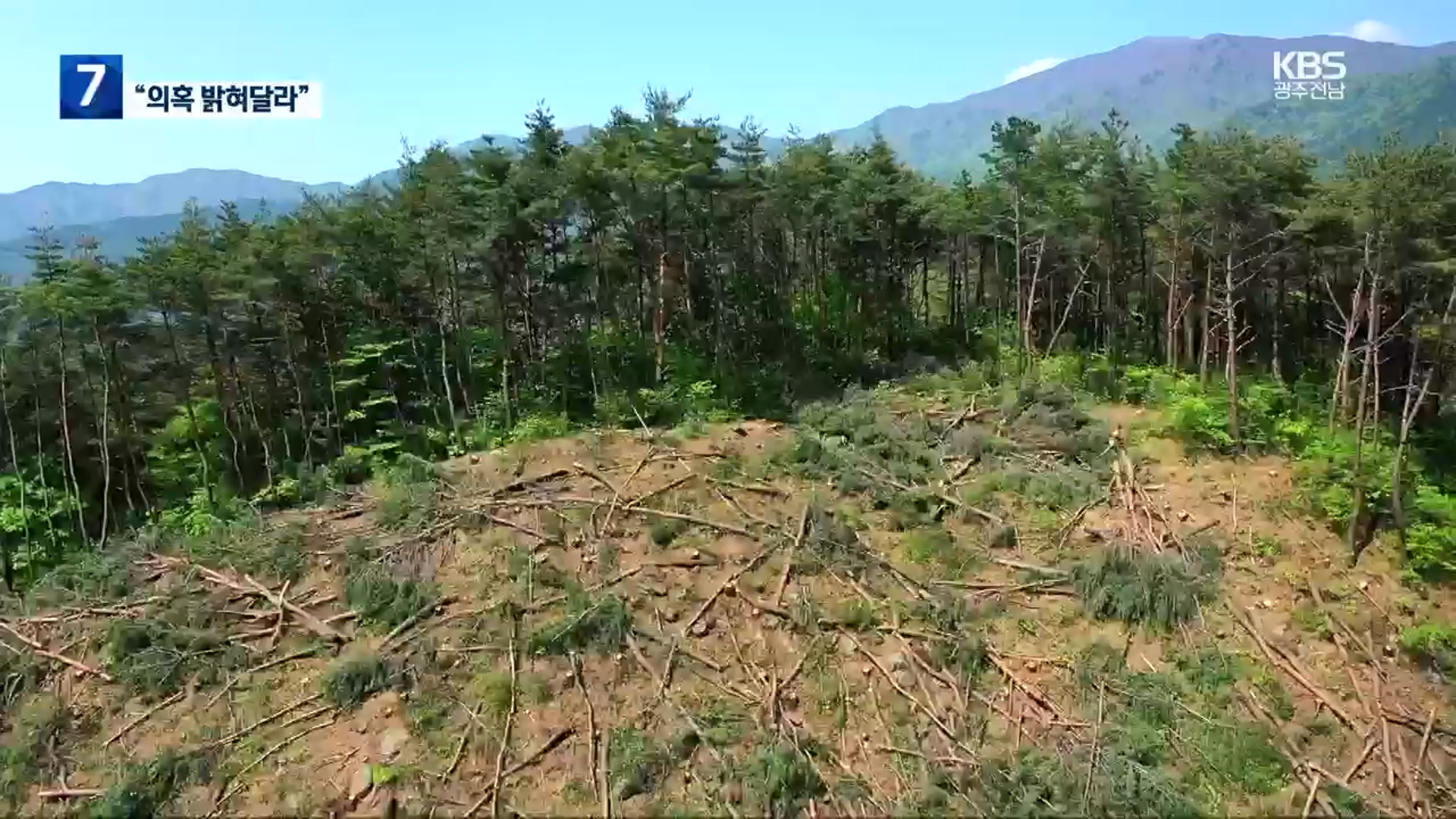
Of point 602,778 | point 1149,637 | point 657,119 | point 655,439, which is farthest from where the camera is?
point 657,119

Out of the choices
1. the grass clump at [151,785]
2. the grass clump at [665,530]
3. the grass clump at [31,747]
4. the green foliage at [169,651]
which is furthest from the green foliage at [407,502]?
the grass clump at [31,747]

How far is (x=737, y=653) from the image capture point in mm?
10102

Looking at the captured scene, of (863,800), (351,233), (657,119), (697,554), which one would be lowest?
(863,800)

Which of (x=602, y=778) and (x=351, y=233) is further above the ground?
(x=351, y=233)

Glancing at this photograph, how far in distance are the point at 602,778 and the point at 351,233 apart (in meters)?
13.9

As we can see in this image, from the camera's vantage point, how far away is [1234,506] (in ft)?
42.4

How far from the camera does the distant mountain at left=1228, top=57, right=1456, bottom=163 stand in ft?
385

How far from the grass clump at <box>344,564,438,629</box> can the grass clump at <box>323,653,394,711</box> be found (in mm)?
822

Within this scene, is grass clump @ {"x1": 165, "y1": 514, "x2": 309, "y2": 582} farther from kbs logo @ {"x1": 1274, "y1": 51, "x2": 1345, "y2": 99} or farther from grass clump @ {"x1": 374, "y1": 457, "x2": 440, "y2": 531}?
kbs logo @ {"x1": 1274, "y1": 51, "x2": 1345, "y2": 99}

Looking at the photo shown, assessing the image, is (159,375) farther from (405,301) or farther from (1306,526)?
(1306,526)

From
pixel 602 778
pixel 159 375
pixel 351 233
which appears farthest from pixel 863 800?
pixel 159 375

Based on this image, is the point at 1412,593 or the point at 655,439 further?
the point at 655,439

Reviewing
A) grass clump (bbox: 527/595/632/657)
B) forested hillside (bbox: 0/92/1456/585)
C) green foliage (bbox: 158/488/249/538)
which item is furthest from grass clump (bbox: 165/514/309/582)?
grass clump (bbox: 527/595/632/657)

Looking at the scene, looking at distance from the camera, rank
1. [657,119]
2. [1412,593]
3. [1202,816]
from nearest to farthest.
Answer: [1202,816] < [1412,593] < [657,119]
